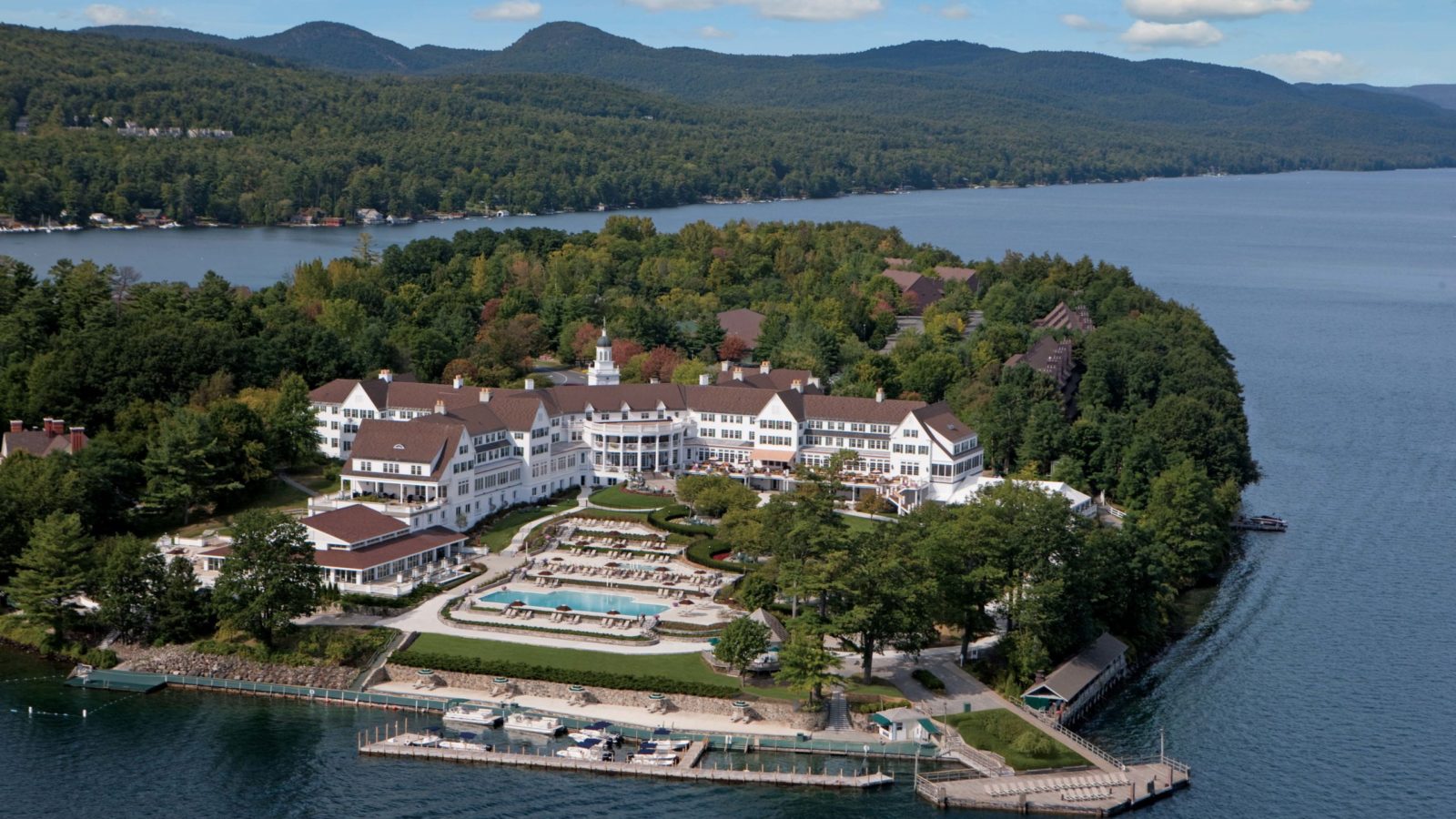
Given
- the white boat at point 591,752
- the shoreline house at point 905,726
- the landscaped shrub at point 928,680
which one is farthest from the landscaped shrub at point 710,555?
the white boat at point 591,752

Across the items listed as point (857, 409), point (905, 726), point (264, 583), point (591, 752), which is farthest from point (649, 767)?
point (857, 409)

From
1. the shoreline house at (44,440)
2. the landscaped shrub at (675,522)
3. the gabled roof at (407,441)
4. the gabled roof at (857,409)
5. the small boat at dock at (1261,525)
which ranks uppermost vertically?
the gabled roof at (857,409)

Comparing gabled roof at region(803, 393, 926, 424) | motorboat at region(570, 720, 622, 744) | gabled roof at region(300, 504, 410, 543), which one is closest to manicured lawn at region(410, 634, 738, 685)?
motorboat at region(570, 720, 622, 744)

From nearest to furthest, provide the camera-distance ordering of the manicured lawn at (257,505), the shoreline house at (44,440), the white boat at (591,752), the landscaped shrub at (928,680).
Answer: the white boat at (591,752), the landscaped shrub at (928,680), the manicured lawn at (257,505), the shoreline house at (44,440)

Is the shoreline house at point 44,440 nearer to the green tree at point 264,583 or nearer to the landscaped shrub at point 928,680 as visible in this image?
the green tree at point 264,583

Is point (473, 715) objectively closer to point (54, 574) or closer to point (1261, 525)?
point (54, 574)

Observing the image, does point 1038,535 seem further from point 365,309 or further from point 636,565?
point 365,309

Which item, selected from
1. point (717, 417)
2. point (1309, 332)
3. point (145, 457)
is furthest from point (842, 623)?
point (1309, 332)
